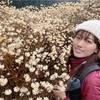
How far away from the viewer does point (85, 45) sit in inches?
60.2

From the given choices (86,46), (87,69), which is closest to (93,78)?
(87,69)

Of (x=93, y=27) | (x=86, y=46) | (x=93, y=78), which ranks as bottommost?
(x=93, y=78)

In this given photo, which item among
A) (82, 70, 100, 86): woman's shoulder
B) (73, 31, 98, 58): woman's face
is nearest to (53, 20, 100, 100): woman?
(73, 31, 98, 58): woman's face

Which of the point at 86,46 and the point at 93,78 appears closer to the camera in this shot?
the point at 93,78

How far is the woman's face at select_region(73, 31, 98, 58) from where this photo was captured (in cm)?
152

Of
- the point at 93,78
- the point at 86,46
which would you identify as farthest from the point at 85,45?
the point at 93,78

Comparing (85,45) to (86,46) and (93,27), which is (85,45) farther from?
(93,27)

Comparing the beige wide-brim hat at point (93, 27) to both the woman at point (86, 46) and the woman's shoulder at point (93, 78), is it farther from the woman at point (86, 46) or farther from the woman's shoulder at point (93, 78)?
the woman's shoulder at point (93, 78)

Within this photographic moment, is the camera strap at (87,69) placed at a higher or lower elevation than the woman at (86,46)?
lower

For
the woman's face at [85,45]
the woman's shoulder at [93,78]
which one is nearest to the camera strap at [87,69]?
the woman's shoulder at [93,78]

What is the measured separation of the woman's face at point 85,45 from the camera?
4.99ft

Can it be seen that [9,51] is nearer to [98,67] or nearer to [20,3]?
[98,67]

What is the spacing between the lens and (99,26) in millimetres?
1537

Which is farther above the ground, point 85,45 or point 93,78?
point 85,45
